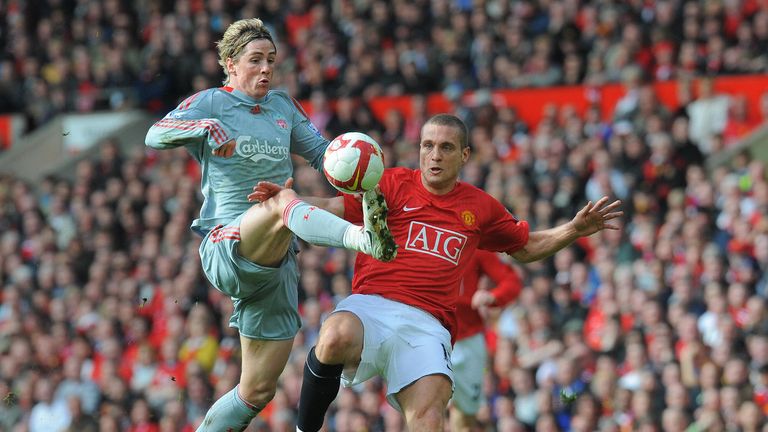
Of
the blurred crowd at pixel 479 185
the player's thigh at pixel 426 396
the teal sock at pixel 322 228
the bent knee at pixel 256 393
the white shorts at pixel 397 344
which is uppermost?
the teal sock at pixel 322 228

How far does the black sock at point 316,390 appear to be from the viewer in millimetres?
7406

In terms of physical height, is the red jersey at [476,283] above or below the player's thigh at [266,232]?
below

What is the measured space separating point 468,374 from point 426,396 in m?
2.81

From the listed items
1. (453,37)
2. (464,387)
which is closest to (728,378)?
(464,387)

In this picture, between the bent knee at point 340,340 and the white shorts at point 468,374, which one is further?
the white shorts at point 468,374

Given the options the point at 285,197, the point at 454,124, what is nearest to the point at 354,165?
the point at 285,197

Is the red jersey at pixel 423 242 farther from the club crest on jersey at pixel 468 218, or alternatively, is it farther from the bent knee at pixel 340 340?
the bent knee at pixel 340 340

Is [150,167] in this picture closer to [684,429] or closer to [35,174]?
[35,174]

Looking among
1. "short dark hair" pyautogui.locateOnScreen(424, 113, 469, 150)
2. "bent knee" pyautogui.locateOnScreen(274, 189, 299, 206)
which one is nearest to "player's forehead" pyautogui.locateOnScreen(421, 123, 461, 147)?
"short dark hair" pyautogui.locateOnScreen(424, 113, 469, 150)

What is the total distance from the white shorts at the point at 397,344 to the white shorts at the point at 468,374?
2.57m

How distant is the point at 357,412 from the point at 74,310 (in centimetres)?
495

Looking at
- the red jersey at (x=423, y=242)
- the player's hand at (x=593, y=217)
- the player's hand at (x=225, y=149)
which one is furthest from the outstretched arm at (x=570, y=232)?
the player's hand at (x=225, y=149)

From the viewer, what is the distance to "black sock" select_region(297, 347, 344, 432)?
741 cm

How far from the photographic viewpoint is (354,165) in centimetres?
692
